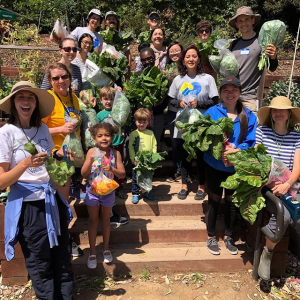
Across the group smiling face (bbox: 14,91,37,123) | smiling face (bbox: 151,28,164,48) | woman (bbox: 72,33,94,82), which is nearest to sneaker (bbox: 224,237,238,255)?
smiling face (bbox: 14,91,37,123)

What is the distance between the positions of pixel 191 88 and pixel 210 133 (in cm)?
112

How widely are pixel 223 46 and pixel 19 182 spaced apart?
3.17 metres

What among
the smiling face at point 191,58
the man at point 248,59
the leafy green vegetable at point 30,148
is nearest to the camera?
the leafy green vegetable at point 30,148

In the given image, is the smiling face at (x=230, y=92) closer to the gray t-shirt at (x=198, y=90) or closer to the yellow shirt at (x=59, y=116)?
the gray t-shirt at (x=198, y=90)

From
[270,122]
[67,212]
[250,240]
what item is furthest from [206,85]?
[67,212]

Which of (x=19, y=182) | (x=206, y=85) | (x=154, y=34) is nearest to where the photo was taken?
(x=19, y=182)

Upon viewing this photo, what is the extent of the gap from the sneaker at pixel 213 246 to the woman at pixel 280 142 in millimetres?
540

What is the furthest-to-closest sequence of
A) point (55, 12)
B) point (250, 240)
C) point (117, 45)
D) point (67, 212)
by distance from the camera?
point (55, 12)
point (117, 45)
point (250, 240)
point (67, 212)

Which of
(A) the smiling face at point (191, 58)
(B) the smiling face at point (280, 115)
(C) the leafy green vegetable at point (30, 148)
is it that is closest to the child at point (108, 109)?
(A) the smiling face at point (191, 58)

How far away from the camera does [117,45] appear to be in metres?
6.07

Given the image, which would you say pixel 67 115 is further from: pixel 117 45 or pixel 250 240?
pixel 117 45

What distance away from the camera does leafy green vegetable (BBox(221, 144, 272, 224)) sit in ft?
9.89

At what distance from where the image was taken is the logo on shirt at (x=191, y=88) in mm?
4113

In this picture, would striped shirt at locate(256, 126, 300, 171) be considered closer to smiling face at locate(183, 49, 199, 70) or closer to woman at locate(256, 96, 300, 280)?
woman at locate(256, 96, 300, 280)
